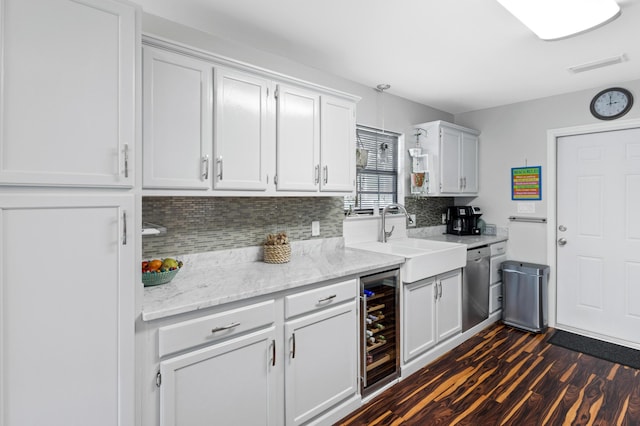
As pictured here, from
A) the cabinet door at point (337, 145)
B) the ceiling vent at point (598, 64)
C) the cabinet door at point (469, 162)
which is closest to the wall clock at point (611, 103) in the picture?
the ceiling vent at point (598, 64)

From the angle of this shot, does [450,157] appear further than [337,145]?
Yes

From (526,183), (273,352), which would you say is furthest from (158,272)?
(526,183)

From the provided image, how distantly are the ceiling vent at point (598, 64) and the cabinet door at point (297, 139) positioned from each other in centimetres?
223

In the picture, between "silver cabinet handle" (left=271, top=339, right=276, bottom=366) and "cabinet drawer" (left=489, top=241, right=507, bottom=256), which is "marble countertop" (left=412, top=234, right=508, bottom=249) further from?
"silver cabinet handle" (left=271, top=339, right=276, bottom=366)

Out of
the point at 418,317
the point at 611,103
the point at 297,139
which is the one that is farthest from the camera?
the point at 611,103

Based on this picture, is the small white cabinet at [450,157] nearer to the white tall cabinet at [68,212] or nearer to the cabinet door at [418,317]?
the cabinet door at [418,317]

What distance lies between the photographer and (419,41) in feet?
7.63

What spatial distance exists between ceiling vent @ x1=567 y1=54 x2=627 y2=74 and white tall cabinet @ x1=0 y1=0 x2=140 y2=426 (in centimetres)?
324

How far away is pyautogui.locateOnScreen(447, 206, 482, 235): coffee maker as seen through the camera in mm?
3994

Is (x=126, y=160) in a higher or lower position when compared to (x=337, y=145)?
lower

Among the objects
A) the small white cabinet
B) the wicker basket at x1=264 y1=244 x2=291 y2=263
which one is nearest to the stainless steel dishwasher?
the small white cabinet

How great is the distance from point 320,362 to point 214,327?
75 centimetres

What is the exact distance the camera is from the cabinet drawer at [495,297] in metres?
3.65

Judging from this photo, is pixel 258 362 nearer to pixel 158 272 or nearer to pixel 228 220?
pixel 158 272
